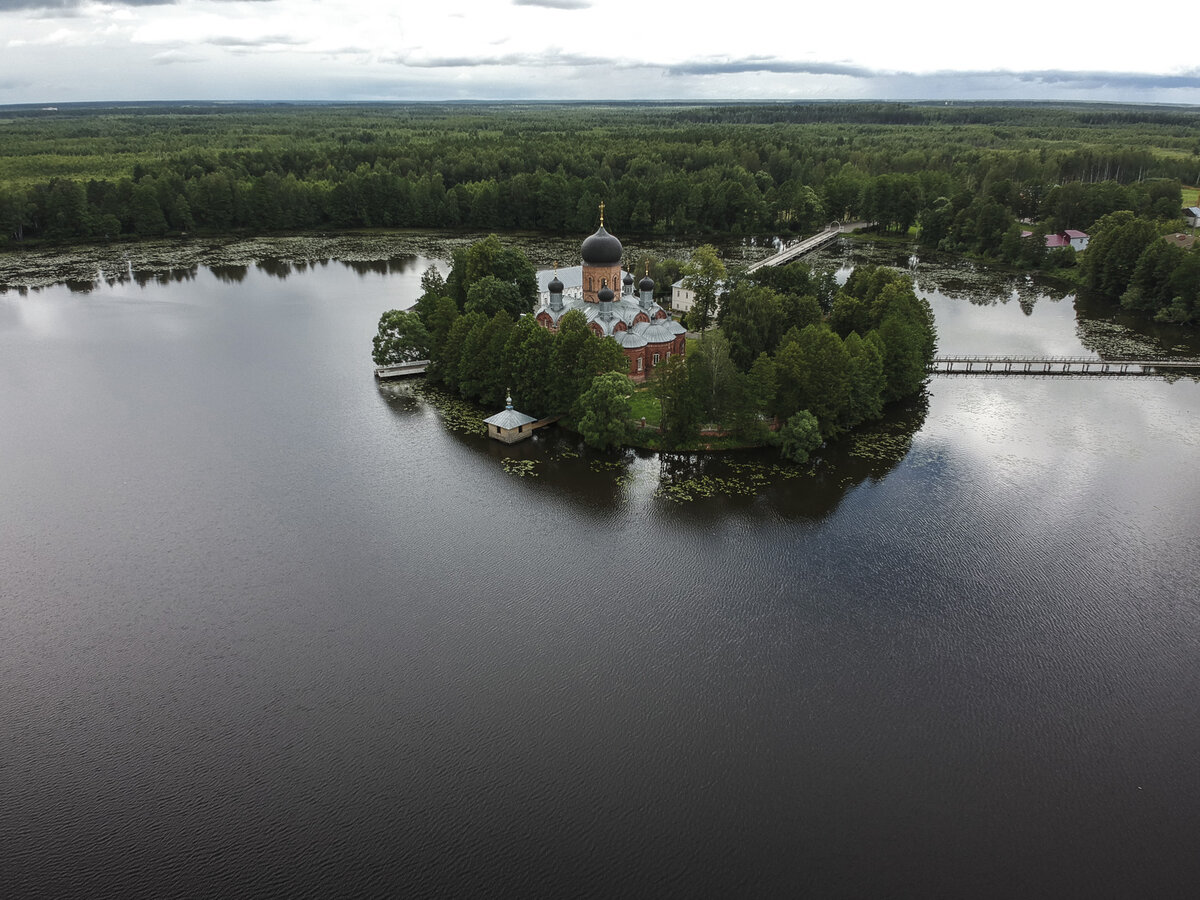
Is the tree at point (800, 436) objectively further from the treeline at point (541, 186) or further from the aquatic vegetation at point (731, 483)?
the treeline at point (541, 186)

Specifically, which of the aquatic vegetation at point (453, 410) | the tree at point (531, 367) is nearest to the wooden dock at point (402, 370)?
the aquatic vegetation at point (453, 410)

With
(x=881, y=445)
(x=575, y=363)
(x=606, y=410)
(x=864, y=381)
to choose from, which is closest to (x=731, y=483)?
(x=606, y=410)

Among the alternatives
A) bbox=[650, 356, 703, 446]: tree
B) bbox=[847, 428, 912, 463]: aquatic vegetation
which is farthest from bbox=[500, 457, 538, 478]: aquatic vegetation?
bbox=[847, 428, 912, 463]: aquatic vegetation

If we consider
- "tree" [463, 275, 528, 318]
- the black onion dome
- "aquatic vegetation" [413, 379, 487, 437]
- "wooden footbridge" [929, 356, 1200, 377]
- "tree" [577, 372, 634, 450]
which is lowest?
"wooden footbridge" [929, 356, 1200, 377]

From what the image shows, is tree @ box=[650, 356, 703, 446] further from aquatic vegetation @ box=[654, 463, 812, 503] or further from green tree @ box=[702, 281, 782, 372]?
green tree @ box=[702, 281, 782, 372]

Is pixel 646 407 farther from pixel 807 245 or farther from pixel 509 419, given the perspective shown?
pixel 807 245

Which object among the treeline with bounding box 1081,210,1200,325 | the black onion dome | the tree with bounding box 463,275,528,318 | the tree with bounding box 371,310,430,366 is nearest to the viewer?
the tree with bounding box 371,310,430,366

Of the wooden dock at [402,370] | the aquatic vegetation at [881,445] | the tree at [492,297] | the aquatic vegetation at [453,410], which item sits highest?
the tree at [492,297]
